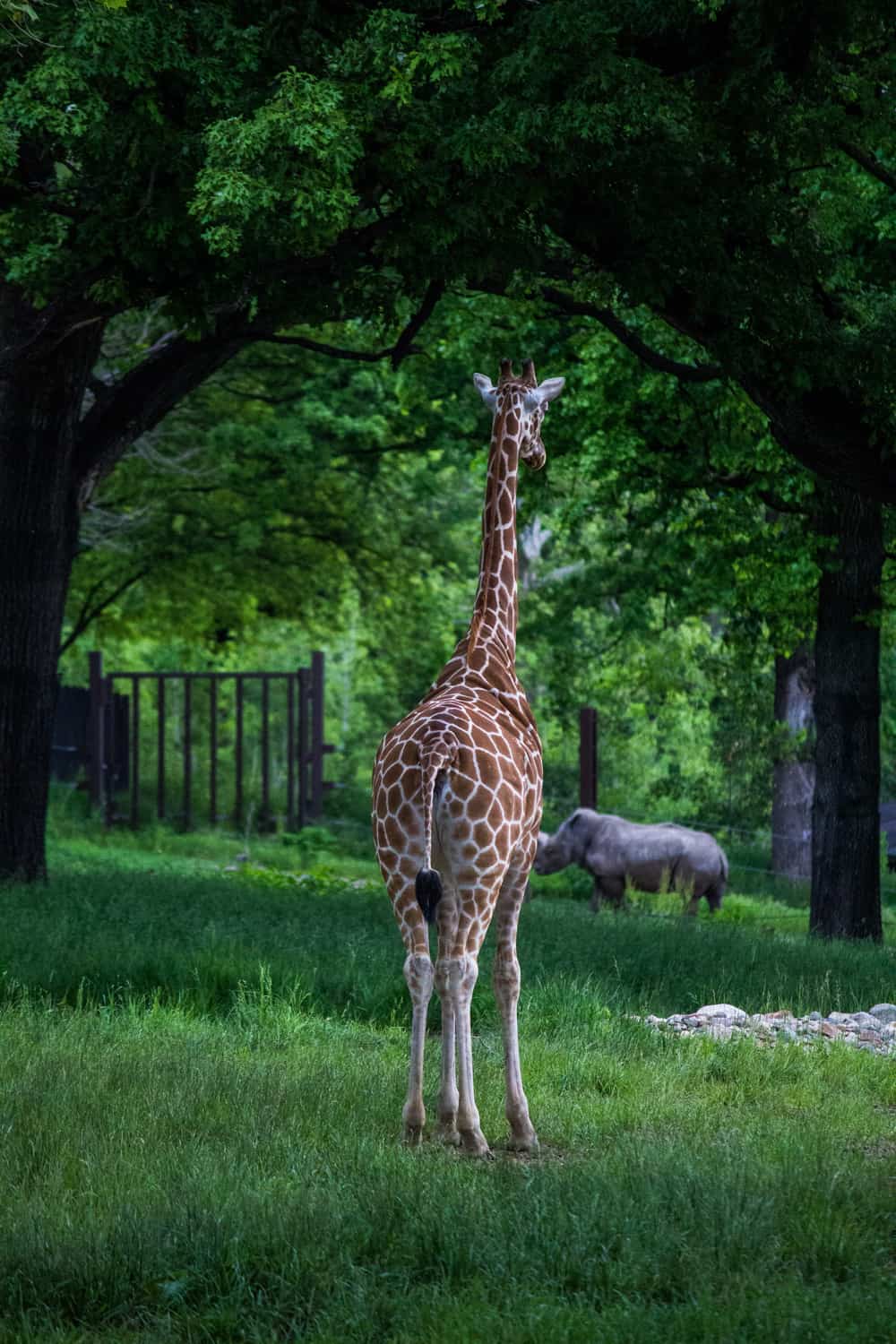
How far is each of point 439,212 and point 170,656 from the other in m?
31.6

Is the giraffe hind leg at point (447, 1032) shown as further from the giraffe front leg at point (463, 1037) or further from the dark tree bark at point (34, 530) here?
the dark tree bark at point (34, 530)

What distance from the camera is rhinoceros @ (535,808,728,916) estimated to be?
1791 centimetres

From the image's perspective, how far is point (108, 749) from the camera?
88.0 feet

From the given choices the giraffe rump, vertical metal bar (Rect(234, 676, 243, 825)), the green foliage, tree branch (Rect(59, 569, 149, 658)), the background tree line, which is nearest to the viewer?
the giraffe rump

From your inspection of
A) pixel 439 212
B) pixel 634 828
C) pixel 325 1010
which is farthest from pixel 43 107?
pixel 634 828

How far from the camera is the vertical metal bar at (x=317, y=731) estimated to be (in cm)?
2566

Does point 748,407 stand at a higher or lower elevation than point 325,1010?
higher

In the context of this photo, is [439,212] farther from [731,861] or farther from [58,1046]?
[731,861]

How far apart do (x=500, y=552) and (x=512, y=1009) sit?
226 cm

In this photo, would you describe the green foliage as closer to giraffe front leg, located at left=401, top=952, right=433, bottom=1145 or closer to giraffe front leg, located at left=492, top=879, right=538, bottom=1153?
giraffe front leg, located at left=492, top=879, right=538, bottom=1153

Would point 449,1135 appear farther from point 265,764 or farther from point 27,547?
point 265,764

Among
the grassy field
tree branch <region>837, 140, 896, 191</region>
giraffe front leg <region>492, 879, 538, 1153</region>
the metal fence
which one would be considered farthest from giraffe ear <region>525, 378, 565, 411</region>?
the metal fence

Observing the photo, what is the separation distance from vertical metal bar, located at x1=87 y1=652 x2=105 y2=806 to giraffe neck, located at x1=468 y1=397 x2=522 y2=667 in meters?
19.0

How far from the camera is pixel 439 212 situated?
447 inches
